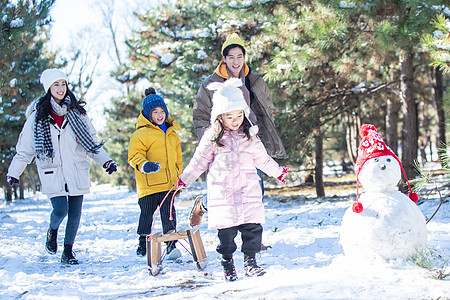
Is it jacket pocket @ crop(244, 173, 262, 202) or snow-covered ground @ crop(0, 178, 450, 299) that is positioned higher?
jacket pocket @ crop(244, 173, 262, 202)

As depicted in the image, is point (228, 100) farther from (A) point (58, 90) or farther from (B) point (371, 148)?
(A) point (58, 90)

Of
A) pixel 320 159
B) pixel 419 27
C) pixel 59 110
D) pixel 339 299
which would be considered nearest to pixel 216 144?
pixel 339 299

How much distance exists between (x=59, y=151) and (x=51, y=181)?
318mm

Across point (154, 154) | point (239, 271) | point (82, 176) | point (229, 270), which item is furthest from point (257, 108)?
point (82, 176)

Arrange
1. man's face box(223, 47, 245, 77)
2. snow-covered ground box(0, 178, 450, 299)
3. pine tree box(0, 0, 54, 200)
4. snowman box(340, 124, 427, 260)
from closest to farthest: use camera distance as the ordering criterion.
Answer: snow-covered ground box(0, 178, 450, 299) → snowman box(340, 124, 427, 260) → man's face box(223, 47, 245, 77) → pine tree box(0, 0, 54, 200)

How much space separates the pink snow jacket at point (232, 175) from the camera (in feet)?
10.3

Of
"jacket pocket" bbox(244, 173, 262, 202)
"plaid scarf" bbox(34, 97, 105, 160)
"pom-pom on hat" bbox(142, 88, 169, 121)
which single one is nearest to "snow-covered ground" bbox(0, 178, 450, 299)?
"jacket pocket" bbox(244, 173, 262, 202)

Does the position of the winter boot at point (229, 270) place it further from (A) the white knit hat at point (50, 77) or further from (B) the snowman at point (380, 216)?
(A) the white knit hat at point (50, 77)

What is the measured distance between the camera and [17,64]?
33.5 ft

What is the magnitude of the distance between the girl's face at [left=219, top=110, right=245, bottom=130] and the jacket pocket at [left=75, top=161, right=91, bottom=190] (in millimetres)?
1898

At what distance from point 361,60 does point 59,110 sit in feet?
17.0

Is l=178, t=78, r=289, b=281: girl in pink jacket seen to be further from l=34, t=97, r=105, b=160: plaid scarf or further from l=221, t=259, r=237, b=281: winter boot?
l=34, t=97, r=105, b=160: plaid scarf

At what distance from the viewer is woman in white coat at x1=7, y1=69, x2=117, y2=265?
4281 mm

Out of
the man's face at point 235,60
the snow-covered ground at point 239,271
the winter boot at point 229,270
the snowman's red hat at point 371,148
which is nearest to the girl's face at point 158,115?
the man's face at point 235,60
